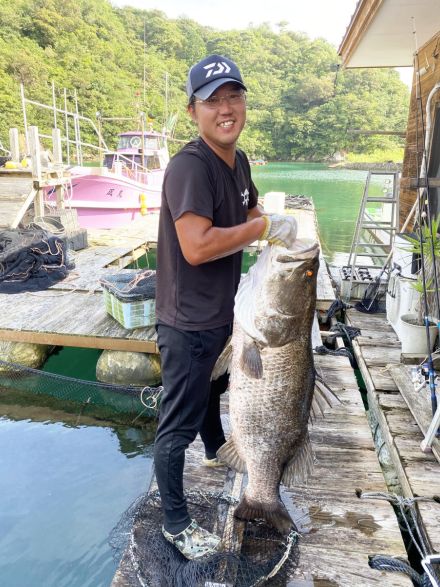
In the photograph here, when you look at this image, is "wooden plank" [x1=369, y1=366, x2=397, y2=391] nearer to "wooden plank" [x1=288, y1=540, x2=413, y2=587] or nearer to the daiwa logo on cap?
"wooden plank" [x1=288, y1=540, x2=413, y2=587]

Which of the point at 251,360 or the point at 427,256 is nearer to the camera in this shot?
the point at 251,360

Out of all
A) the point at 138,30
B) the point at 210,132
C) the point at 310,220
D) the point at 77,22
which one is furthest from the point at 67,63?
the point at 210,132

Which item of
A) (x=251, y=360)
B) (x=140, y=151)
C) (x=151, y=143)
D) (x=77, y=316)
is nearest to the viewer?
(x=251, y=360)

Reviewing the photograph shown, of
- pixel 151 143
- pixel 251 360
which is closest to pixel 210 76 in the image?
pixel 251 360

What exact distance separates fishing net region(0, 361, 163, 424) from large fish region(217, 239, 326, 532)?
3190mm

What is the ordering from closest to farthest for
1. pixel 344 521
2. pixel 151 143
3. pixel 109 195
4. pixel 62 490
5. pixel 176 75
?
1. pixel 344 521
2. pixel 62 490
3. pixel 109 195
4. pixel 151 143
5. pixel 176 75

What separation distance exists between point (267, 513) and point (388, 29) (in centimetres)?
680

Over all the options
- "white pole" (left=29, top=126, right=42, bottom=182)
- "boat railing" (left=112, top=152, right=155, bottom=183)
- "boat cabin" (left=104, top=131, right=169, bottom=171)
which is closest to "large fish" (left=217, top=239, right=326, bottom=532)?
"white pole" (left=29, top=126, right=42, bottom=182)

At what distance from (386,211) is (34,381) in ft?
42.2

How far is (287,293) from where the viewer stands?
2014 mm

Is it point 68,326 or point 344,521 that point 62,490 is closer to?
point 68,326

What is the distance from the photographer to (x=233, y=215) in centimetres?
214

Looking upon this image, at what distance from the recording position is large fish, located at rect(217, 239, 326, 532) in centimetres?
202

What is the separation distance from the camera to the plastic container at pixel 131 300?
5719 mm
